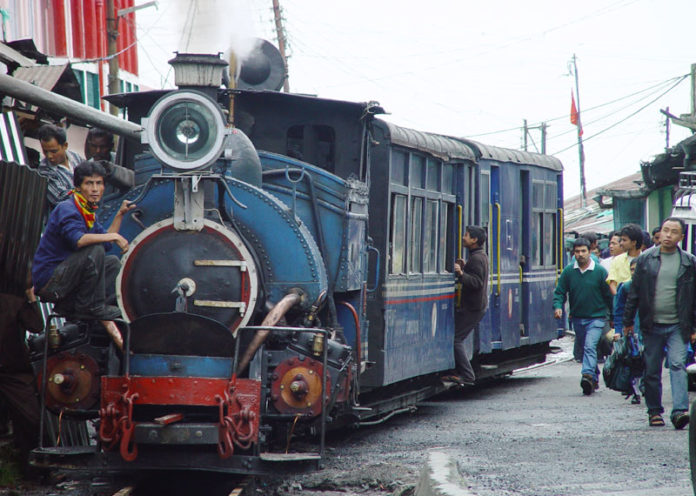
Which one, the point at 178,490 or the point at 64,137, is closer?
the point at 178,490

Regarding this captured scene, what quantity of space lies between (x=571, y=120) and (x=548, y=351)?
140 ft

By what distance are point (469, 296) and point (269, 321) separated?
541 cm

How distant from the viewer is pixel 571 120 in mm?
57750

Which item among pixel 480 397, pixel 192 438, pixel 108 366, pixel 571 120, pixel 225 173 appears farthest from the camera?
pixel 571 120

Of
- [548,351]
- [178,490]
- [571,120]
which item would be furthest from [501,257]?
[571,120]

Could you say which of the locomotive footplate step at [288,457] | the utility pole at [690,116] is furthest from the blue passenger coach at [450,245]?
the utility pole at [690,116]

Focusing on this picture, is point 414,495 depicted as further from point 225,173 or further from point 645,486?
point 225,173

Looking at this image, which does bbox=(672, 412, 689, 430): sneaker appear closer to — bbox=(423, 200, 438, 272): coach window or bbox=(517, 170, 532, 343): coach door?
bbox=(423, 200, 438, 272): coach window

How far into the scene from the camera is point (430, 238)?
1145cm

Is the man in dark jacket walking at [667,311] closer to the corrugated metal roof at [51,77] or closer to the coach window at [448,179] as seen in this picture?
the coach window at [448,179]

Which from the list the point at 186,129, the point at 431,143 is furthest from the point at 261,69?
the point at 186,129

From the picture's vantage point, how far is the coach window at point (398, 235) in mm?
10273

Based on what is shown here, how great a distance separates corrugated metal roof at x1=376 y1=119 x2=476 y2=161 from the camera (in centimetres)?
1018

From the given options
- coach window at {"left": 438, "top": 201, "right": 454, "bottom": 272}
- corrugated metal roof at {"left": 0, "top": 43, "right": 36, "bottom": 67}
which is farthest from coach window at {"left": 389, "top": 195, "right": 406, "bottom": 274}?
corrugated metal roof at {"left": 0, "top": 43, "right": 36, "bottom": 67}
